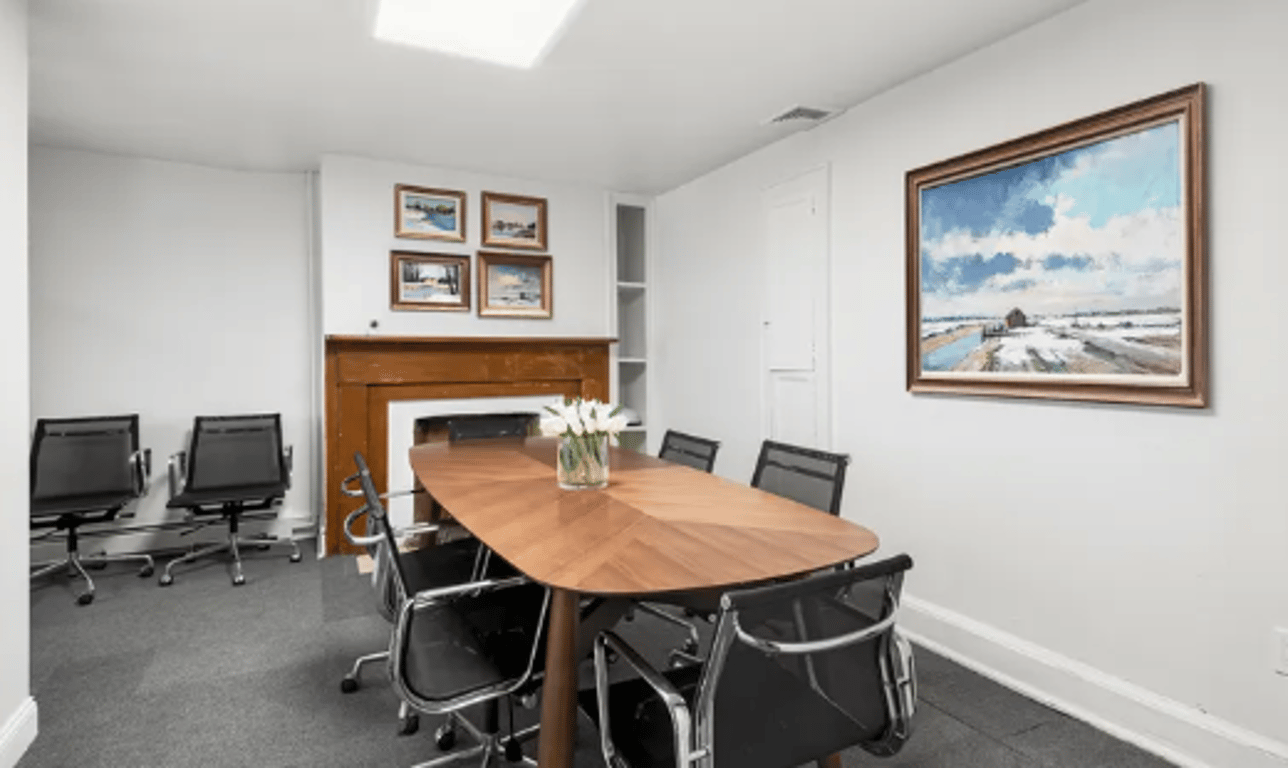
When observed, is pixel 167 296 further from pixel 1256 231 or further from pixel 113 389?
pixel 1256 231

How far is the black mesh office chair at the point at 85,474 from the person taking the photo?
12.2ft

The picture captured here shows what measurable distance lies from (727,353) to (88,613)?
3.76m

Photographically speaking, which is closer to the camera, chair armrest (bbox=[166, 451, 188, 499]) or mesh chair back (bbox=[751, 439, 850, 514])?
mesh chair back (bbox=[751, 439, 850, 514])

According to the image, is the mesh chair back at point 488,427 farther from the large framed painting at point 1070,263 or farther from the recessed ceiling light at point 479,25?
the large framed painting at point 1070,263

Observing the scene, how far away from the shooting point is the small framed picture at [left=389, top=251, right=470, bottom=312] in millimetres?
4445

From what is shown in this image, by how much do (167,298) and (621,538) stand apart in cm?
412

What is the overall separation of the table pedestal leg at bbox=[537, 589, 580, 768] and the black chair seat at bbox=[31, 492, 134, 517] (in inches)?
134

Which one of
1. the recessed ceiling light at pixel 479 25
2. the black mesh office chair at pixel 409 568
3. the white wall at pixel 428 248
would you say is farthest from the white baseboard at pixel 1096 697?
the white wall at pixel 428 248

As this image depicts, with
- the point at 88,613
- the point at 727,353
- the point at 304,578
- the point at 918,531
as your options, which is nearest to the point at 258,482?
the point at 304,578

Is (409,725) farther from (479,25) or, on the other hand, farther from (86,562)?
(86,562)

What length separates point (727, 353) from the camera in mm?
4453

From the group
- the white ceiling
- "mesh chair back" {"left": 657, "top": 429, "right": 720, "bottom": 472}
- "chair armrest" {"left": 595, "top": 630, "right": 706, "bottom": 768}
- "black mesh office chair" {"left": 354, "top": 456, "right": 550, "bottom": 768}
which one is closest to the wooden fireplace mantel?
the white ceiling

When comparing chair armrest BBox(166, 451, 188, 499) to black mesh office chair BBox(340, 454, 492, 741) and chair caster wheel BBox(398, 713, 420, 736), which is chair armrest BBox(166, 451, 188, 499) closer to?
black mesh office chair BBox(340, 454, 492, 741)

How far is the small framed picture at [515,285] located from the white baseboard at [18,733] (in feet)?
10.1
